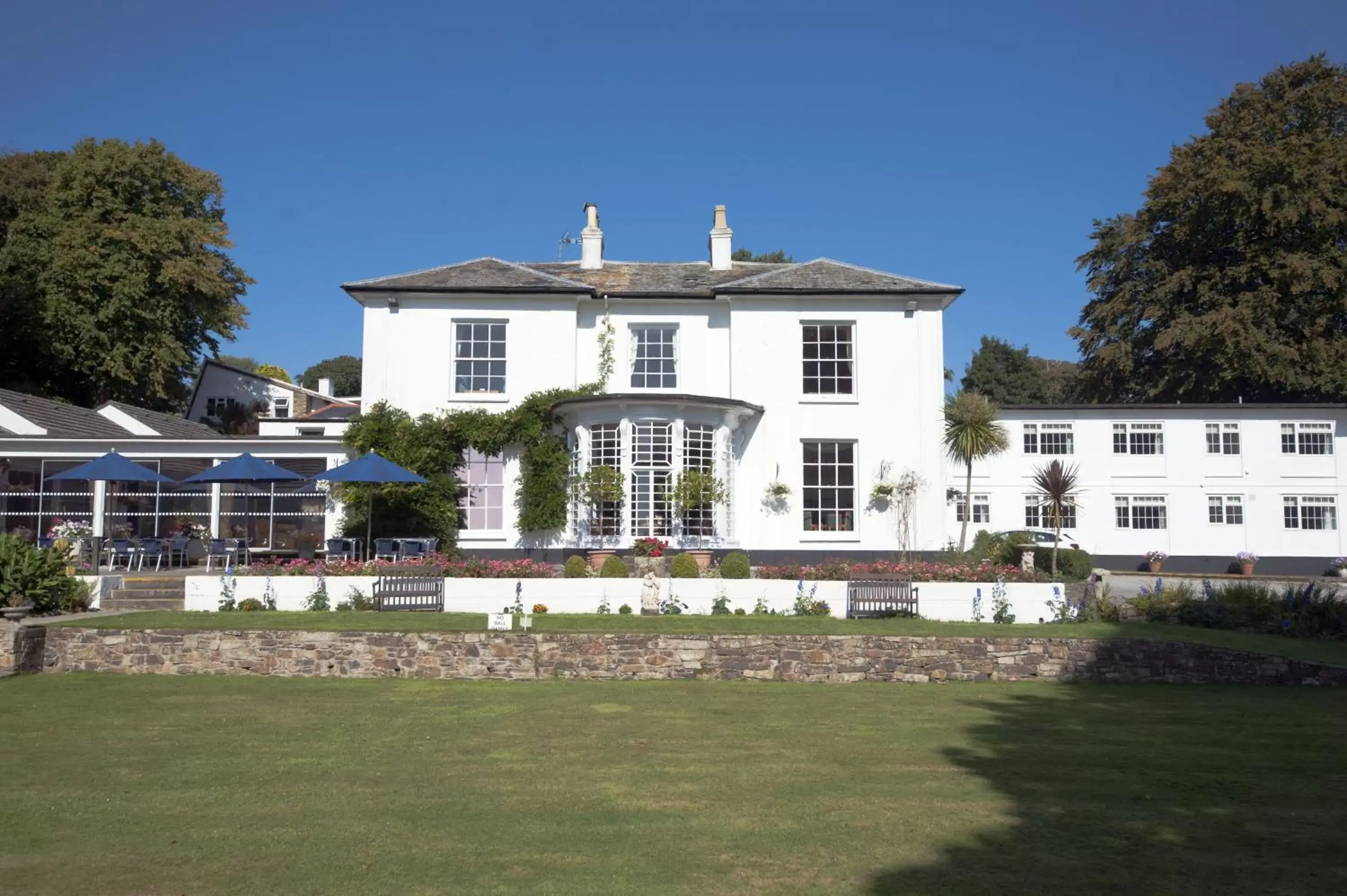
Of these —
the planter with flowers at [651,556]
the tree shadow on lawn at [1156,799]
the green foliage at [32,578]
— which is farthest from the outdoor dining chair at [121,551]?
the tree shadow on lawn at [1156,799]

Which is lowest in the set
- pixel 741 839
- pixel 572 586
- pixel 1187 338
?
pixel 741 839

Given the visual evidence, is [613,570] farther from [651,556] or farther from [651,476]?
[651,476]

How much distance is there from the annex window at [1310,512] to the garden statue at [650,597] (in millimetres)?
22410

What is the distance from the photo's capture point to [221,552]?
2275cm

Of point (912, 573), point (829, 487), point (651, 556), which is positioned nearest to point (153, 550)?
point (651, 556)

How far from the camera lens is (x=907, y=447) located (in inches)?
1042

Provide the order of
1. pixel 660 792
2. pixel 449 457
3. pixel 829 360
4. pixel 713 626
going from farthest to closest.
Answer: pixel 829 360, pixel 449 457, pixel 713 626, pixel 660 792

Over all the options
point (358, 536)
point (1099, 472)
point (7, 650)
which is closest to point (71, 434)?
point (358, 536)

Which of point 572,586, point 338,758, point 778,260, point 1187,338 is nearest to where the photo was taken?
point 338,758

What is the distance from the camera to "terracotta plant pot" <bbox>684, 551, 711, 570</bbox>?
74.1 feet

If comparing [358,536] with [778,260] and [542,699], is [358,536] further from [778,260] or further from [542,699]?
[778,260]


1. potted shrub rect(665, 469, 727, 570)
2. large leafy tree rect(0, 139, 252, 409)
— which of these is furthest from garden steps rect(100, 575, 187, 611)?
large leafy tree rect(0, 139, 252, 409)

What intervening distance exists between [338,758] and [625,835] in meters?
3.82

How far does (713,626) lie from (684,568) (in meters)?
3.76
